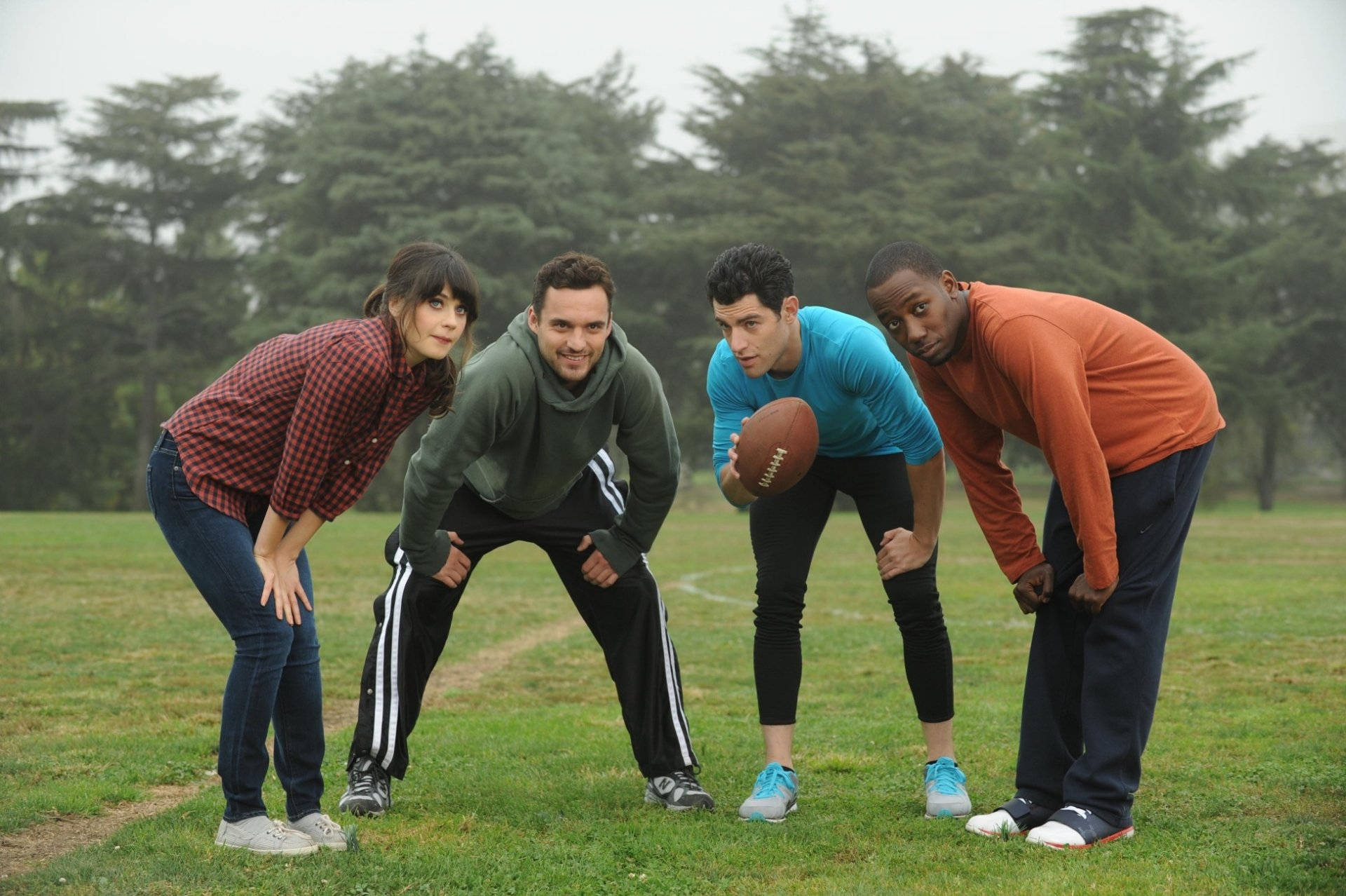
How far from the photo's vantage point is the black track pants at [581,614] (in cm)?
509

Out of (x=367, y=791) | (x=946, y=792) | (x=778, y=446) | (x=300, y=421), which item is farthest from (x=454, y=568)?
(x=946, y=792)

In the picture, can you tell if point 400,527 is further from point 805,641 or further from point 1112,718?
point 805,641

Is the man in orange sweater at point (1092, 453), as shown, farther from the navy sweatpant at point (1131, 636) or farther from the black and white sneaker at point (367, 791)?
the black and white sneaker at point (367, 791)

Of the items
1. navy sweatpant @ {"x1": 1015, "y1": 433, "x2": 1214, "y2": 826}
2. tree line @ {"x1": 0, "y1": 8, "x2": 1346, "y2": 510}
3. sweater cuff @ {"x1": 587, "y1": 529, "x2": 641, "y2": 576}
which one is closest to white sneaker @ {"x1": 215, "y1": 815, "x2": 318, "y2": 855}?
sweater cuff @ {"x1": 587, "y1": 529, "x2": 641, "y2": 576}

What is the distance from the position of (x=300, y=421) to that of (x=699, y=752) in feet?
9.18

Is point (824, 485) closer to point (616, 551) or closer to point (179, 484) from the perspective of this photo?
point (616, 551)

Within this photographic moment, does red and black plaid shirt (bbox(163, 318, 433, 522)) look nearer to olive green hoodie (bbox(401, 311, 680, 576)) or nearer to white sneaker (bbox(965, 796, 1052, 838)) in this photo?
olive green hoodie (bbox(401, 311, 680, 576))

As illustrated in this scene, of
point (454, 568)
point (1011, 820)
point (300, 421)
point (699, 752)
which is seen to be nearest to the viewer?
point (300, 421)

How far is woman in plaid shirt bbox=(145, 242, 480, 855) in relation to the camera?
4168 mm

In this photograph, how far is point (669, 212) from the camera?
135 feet

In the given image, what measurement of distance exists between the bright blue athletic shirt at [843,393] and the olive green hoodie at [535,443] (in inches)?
11.4

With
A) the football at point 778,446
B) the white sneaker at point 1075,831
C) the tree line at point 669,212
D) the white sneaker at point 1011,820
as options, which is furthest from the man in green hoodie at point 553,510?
the tree line at point 669,212

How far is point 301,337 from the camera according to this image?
4320 mm

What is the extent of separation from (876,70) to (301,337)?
1537 inches
